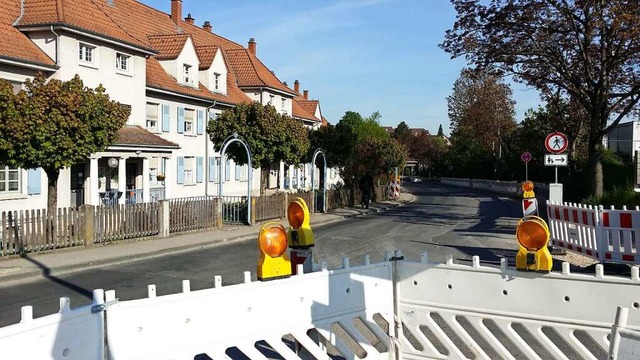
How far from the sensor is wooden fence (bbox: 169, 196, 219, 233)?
17562 mm

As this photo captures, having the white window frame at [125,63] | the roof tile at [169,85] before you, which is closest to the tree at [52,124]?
the white window frame at [125,63]

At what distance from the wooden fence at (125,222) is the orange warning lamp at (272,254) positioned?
1180 cm

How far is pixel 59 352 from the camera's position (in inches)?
113

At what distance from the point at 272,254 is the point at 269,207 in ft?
60.0

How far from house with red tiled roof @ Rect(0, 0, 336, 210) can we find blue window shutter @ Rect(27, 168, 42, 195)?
3cm

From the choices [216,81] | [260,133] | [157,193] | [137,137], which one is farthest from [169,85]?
[260,133]

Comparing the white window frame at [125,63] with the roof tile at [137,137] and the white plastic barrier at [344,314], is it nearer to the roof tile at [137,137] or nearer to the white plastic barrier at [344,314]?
the roof tile at [137,137]

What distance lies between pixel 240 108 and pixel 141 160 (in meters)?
5.71

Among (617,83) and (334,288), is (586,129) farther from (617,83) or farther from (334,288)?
(334,288)

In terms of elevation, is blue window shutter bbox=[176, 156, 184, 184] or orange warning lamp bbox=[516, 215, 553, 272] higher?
blue window shutter bbox=[176, 156, 184, 184]

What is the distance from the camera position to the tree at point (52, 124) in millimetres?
12668

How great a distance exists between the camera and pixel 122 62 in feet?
78.1

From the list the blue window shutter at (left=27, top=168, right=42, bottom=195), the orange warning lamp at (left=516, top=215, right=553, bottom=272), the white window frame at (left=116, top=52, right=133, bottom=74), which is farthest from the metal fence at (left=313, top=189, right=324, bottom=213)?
the orange warning lamp at (left=516, top=215, right=553, bottom=272)

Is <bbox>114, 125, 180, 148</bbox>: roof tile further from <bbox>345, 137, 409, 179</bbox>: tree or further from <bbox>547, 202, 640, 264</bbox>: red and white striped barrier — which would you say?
<bbox>547, 202, 640, 264</bbox>: red and white striped barrier
